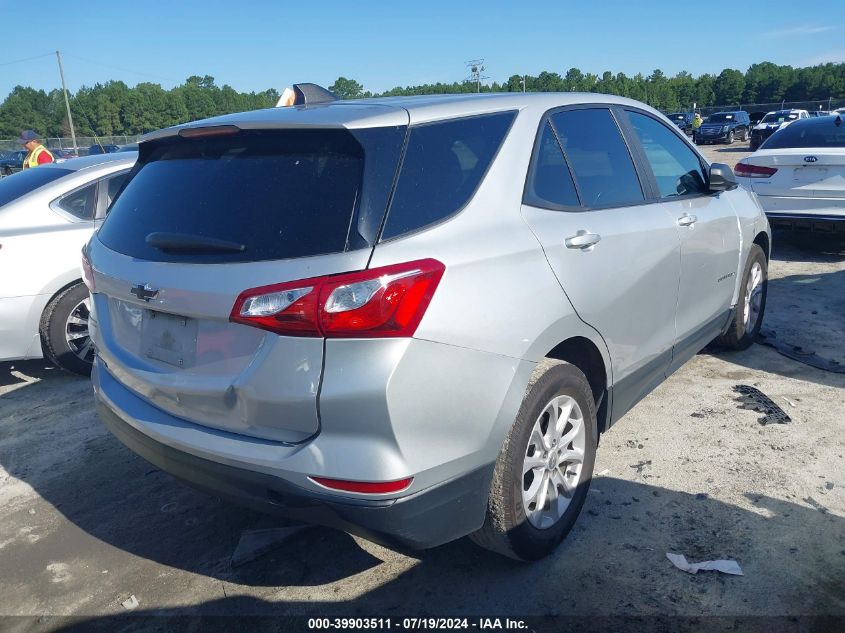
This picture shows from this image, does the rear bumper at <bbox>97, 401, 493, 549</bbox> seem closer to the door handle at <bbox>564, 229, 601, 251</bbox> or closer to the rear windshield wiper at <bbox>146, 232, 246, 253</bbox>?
the rear windshield wiper at <bbox>146, 232, 246, 253</bbox>

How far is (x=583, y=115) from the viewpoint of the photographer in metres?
3.38

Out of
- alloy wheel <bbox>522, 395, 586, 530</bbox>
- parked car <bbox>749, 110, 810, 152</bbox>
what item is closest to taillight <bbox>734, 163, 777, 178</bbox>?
alloy wheel <bbox>522, 395, 586, 530</bbox>

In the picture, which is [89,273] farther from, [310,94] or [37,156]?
[37,156]

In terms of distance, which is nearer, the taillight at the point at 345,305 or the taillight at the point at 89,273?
the taillight at the point at 345,305

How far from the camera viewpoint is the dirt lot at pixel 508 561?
2705 millimetres

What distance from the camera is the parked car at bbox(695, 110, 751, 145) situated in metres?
37.2

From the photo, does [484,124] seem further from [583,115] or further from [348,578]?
[348,578]

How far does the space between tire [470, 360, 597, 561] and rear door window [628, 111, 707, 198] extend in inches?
59.9

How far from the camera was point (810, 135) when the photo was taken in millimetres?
8508

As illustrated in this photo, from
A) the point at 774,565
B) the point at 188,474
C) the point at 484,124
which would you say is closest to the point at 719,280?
the point at 774,565

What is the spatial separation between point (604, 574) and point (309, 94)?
278 centimetres

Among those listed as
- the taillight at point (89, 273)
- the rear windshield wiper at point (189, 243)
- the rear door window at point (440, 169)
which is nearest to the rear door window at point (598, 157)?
the rear door window at point (440, 169)

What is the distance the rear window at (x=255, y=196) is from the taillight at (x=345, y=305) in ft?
0.42

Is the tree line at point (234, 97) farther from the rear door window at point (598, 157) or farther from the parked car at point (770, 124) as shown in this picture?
the rear door window at point (598, 157)
